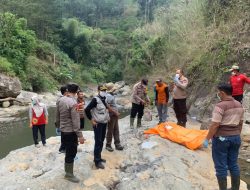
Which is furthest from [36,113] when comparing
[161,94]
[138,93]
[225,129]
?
[225,129]

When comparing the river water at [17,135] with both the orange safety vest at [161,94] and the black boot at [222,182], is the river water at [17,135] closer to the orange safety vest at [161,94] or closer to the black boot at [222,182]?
the orange safety vest at [161,94]

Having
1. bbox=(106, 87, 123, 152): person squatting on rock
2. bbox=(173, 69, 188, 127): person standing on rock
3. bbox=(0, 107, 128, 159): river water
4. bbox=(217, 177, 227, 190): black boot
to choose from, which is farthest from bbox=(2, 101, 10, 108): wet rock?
bbox=(217, 177, 227, 190): black boot

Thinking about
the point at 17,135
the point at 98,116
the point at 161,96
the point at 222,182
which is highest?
the point at 98,116

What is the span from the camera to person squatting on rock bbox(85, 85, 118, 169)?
781 centimetres

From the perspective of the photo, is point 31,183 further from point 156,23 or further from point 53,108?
point 156,23

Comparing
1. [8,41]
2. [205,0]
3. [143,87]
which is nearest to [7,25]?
[8,41]

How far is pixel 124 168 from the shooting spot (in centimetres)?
848

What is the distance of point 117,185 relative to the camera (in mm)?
7625

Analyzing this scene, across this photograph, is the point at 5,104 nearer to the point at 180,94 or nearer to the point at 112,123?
the point at 180,94

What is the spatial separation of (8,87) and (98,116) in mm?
18798

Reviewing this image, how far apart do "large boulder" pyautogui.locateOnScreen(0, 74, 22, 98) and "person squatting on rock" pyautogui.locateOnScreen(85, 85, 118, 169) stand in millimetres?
18353

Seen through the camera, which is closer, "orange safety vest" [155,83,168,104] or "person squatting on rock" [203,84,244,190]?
"person squatting on rock" [203,84,244,190]

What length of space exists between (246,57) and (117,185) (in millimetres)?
11490

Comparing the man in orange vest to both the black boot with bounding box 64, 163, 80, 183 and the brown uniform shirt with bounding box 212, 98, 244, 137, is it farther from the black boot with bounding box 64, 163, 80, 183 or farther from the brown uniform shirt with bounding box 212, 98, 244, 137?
the brown uniform shirt with bounding box 212, 98, 244, 137
